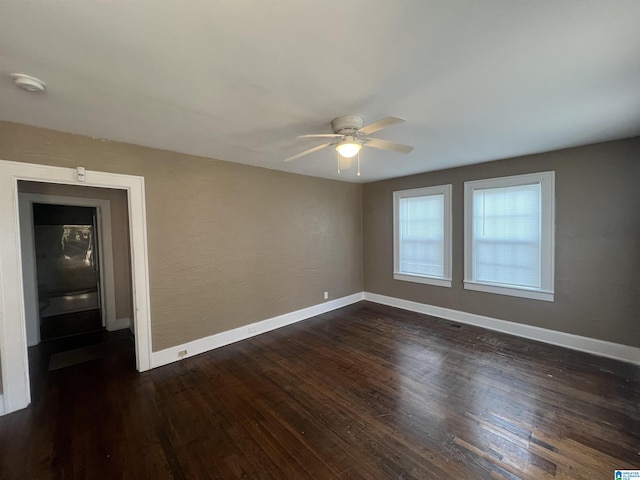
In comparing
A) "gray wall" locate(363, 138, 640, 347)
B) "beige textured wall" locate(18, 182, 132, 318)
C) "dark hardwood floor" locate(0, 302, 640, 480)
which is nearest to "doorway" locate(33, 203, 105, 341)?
"beige textured wall" locate(18, 182, 132, 318)

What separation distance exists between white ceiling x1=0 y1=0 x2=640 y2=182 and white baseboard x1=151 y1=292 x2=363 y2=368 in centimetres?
253

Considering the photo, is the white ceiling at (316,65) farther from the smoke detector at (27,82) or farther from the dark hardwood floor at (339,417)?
the dark hardwood floor at (339,417)

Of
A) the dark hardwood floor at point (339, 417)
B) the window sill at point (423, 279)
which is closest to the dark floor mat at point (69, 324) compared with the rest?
the dark hardwood floor at point (339, 417)

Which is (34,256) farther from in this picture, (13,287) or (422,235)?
(422,235)

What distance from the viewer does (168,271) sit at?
3191mm

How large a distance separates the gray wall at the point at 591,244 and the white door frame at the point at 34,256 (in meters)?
6.05

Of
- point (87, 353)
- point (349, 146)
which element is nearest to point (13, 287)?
point (87, 353)

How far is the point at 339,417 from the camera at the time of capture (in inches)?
87.1

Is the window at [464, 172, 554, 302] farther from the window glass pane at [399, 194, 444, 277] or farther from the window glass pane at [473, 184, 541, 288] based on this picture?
the window glass pane at [399, 194, 444, 277]

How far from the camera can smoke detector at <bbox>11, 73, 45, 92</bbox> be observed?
163 cm

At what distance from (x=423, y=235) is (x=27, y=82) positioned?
16.7ft

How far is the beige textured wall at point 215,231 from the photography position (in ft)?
9.13

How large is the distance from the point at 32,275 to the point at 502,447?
220 inches

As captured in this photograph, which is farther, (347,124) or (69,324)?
(69,324)
